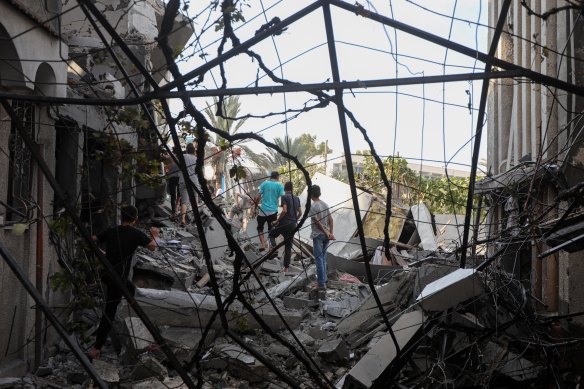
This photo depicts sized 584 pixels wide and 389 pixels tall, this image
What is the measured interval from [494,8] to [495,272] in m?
6.99

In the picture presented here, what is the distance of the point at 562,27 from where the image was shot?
26.9 ft

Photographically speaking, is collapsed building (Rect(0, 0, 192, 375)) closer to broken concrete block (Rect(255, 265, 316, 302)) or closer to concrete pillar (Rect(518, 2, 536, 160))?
broken concrete block (Rect(255, 265, 316, 302))

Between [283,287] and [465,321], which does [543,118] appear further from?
[283,287]

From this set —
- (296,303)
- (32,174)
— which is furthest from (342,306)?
A: (32,174)

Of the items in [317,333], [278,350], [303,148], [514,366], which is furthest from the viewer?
[303,148]

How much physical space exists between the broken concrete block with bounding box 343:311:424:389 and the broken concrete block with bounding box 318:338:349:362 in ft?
3.12

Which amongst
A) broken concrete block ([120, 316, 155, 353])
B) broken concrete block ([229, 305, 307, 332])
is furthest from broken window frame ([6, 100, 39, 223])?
broken concrete block ([229, 305, 307, 332])

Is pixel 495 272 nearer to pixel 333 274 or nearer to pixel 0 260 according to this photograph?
pixel 0 260

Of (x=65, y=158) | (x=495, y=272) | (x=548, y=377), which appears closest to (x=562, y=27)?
(x=495, y=272)

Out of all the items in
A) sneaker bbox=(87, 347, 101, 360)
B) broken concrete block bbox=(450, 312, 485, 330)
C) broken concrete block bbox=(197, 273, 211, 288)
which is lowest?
sneaker bbox=(87, 347, 101, 360)

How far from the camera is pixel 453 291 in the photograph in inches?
245

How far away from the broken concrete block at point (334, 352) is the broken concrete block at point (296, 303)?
237 cm

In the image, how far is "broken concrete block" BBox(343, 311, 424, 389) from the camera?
6441 mm

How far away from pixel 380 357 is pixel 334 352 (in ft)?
3.90
